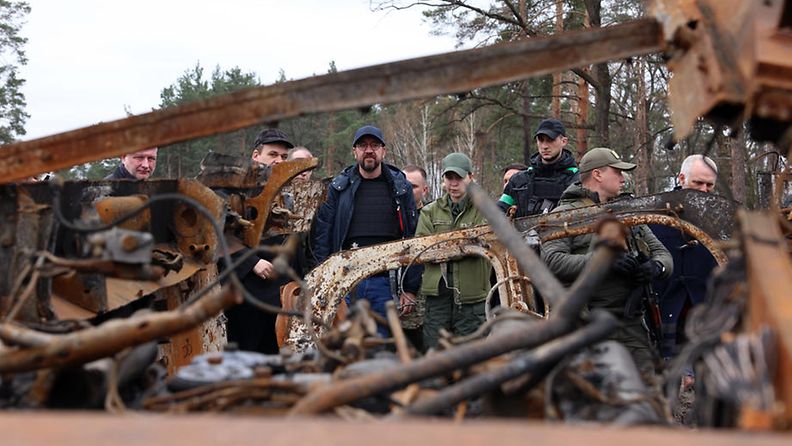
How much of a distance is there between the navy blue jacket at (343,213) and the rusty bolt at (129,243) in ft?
12.4

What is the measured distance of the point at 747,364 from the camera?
1668 mm

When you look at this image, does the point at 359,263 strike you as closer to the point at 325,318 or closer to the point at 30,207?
the point at 325,318

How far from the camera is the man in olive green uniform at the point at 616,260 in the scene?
4.99 metres

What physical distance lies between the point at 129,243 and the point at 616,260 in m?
3.21

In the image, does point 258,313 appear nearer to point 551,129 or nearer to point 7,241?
point 551,129

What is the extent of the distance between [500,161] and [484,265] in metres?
30.5

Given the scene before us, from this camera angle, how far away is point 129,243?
2650 mm

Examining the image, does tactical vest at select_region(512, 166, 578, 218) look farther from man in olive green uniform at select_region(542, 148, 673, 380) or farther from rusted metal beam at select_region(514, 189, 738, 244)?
rusted metal beam at select_region(514, 189, 738, 244)

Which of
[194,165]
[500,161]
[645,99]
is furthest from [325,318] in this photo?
[194,165]

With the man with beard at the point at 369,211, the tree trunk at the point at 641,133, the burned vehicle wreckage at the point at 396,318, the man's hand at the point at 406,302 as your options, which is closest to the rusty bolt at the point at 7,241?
the burned vehicle wreckage at the point at 396,318

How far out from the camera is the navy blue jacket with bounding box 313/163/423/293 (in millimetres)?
6453

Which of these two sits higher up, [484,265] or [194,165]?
[194,165]

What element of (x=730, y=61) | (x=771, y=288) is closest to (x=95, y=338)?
(x=771, y=288)

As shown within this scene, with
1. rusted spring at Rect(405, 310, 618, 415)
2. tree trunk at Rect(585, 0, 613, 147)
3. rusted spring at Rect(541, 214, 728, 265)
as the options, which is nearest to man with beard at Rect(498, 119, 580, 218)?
rusted spring at Rect(541, 214, 728, 265)
